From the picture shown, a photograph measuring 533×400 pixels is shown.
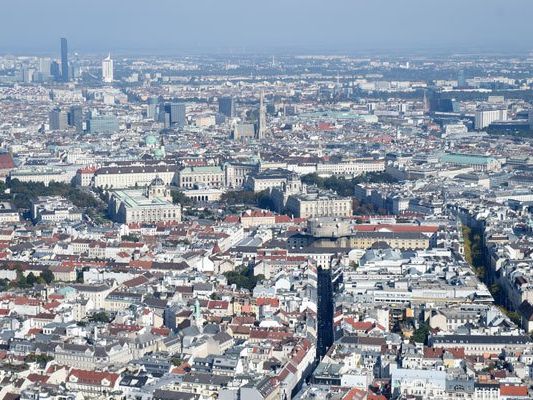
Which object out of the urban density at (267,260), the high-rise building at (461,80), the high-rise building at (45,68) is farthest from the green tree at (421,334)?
the high-rise building at (45,68)

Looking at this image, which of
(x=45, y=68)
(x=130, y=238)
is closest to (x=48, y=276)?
(x=130, y=238)

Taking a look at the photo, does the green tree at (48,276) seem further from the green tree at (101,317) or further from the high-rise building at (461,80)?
the high-rise building at (461,80)

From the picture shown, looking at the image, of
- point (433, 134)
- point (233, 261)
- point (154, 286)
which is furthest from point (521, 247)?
point (433, 134)

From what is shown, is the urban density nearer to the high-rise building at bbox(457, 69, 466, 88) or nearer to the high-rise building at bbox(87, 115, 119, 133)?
the high-rise building at bbox(87, 115, 119, 133)

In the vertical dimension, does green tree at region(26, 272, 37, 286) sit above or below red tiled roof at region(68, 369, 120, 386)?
below

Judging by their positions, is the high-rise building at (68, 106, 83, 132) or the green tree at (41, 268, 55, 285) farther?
the high-rise building at (68, 106, 83, 132)

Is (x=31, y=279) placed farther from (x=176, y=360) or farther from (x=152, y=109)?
(x=152, y=109)

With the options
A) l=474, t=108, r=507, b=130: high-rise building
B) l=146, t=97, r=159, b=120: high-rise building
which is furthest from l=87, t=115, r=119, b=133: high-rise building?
l=474, t=108, r=507, b=130: high-rise building
